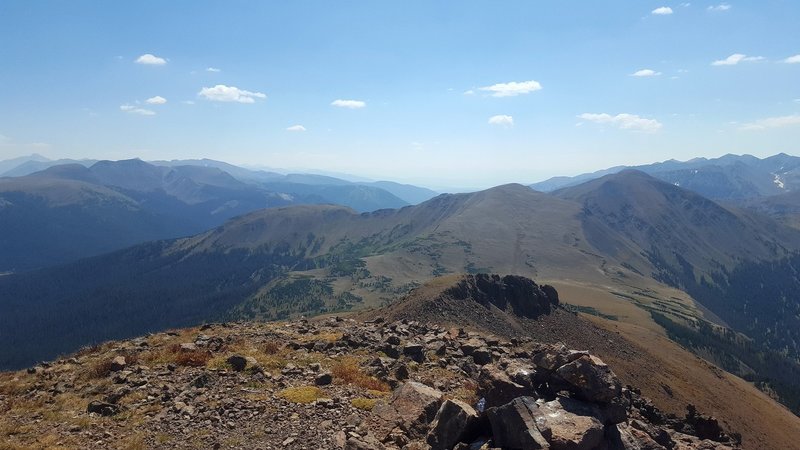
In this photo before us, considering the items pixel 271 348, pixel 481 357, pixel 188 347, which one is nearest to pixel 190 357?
pixel 188 347

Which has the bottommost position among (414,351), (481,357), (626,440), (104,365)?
(481,357)

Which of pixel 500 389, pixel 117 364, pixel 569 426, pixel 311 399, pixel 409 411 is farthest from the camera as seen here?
→ pixel 117 364

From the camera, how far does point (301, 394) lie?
2183 centimetres

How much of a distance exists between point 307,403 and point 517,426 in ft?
33.4

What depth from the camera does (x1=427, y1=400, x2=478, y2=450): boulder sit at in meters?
16.3

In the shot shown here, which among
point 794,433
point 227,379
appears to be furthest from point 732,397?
point 227,379

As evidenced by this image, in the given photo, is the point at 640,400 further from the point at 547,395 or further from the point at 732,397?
the point at 732,397

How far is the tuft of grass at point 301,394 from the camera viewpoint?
21.3m

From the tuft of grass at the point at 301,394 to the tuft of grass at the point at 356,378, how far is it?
2.20 metres

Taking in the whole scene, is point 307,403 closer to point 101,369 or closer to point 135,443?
point 135,443

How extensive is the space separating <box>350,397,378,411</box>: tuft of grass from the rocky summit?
3.2 inches

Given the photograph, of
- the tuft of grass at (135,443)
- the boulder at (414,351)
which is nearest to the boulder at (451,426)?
the tuft of grass at (135,443)

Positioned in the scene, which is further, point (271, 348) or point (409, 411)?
point (271, 348)

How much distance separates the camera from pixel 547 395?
1848cm
